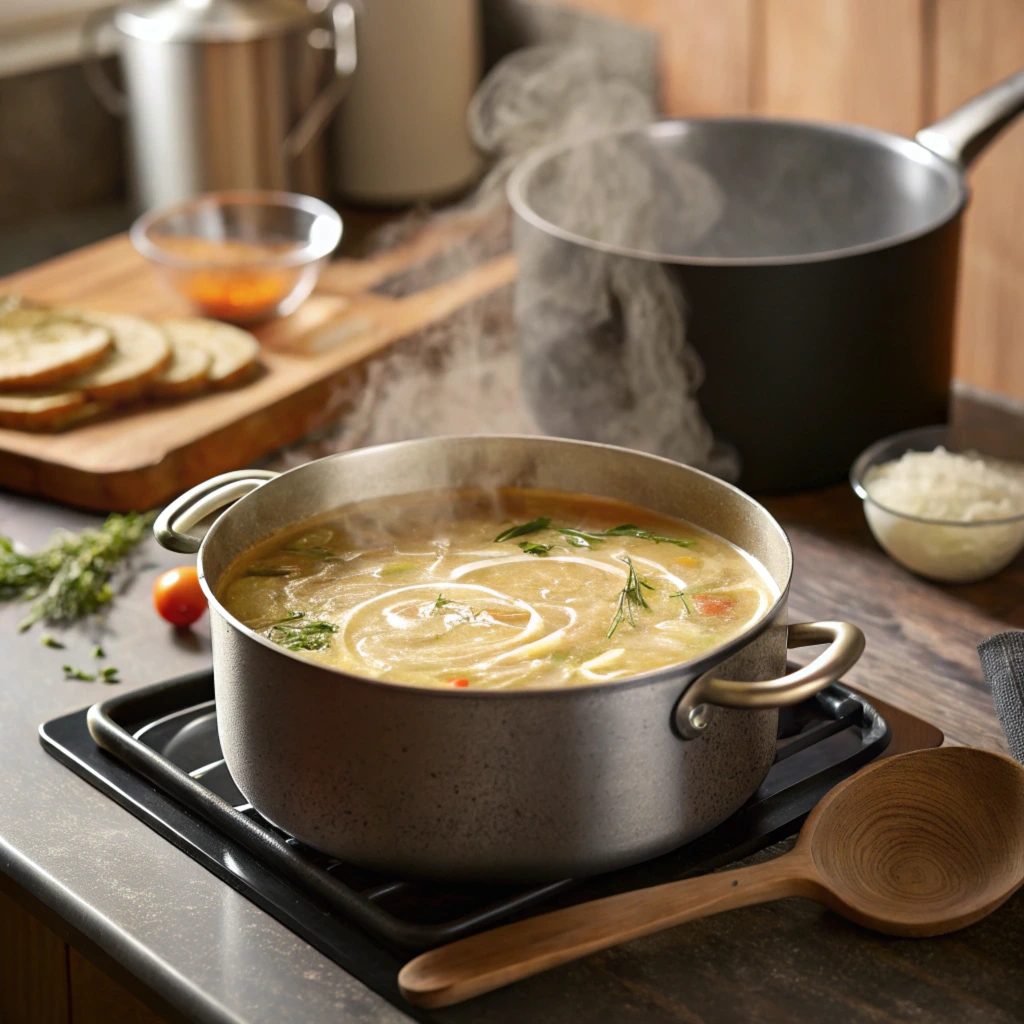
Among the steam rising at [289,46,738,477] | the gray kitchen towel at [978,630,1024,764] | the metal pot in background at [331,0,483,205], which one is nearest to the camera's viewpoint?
the gray kitchen towel at [978,630,1024,764]

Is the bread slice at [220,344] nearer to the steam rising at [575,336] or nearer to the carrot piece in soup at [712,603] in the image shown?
the steam rising at [575,336]

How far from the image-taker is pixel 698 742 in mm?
979

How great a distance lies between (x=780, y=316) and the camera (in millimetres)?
1617

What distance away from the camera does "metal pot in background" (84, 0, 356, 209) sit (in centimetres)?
245

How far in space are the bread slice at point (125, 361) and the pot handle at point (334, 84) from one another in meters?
0.70

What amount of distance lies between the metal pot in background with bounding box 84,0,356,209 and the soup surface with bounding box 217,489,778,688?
1434 mm

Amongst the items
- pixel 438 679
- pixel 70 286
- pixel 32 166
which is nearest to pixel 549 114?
pixel 70 286

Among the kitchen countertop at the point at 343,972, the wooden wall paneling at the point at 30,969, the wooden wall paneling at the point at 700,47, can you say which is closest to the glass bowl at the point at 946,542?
the kitchen countertop at the point at 343,972

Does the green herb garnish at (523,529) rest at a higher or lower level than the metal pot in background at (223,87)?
lower

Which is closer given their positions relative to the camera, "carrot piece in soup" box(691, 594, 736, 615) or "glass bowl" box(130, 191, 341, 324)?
"carrot piece in soup" box(691, 594, 736, 615)

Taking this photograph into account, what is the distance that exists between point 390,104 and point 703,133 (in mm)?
971

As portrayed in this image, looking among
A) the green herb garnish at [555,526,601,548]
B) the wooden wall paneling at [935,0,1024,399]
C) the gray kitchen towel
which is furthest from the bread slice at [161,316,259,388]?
the wooden wall paneling at [935,0,1024,399]

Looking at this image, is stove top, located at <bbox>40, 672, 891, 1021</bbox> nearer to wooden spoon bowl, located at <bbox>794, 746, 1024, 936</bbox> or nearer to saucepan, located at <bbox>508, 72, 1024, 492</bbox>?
wooden spoon bowl, located at <bbox>794, 746, 1024, 936</bbox>

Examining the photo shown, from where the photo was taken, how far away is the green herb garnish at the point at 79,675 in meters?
1.38
